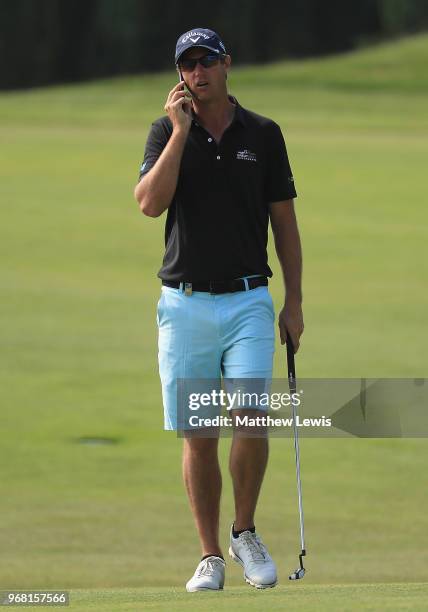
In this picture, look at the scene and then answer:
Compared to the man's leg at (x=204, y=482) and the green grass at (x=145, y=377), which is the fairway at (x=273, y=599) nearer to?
the green grass at (x=145, y=377)

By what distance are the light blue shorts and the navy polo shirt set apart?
9 cm

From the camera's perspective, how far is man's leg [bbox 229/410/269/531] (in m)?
5.61

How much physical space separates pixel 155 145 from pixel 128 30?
169 feet

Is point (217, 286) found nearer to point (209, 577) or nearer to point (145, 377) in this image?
point (209, 577)

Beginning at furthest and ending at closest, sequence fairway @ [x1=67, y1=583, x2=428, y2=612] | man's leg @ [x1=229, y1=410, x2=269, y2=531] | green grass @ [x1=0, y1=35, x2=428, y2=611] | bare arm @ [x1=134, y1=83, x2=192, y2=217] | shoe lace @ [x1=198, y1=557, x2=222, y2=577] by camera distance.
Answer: green grass @ [x1=0, y1=35, x2=428, y2=611]
man's leg @ [x1=229, y1=410, x2=269, y2=531]
shoe lace @ [x1=198, y1=557, x2=222, y2=577]
bare arm @ [x1=134, y1=83, x2=192, y2=217]
fairway @ [x1=67, y1=583, x2=428, y2=612]

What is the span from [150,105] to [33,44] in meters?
17.8

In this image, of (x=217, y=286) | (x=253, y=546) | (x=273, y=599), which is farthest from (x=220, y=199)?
(x=273, y=599)

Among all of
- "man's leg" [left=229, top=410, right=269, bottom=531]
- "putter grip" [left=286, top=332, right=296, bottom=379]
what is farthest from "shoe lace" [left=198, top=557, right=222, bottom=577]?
"putter grip" [left=286, top=332, right=296, bottom=379]

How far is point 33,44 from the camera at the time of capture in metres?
55.2

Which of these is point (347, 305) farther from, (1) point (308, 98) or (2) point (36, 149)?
(1) point (308, 98)

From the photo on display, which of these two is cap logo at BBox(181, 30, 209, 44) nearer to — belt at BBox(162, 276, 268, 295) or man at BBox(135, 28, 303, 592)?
man at BBox(135, 28, 303, 592)

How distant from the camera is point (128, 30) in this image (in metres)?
56.3

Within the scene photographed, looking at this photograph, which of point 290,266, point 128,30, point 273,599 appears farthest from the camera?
point 128,30

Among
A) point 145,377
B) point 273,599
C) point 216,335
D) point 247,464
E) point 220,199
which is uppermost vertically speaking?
point 220,199
